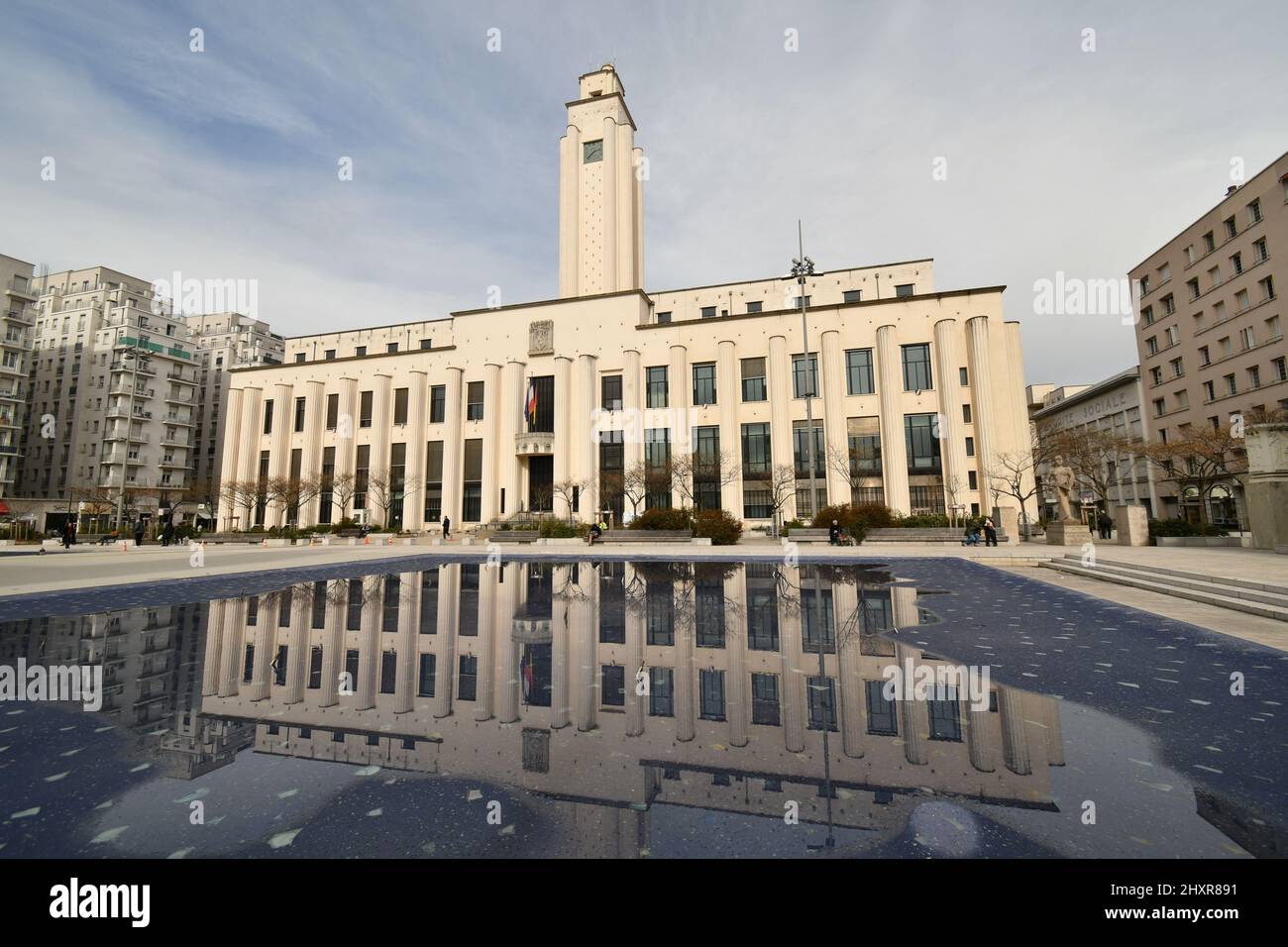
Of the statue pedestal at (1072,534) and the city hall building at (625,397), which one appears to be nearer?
the statue pedestal at (1072,534)

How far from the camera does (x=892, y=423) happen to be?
127 feet

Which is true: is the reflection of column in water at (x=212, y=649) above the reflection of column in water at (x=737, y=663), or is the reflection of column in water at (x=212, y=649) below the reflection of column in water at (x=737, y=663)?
above

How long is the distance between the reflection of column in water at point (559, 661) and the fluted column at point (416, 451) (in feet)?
129

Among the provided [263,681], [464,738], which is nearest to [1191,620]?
[464,738]

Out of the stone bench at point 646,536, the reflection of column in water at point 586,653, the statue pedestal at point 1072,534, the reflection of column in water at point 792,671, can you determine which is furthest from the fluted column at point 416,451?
the statue pedestal at point 1072,534

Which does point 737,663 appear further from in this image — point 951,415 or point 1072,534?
point 951,415

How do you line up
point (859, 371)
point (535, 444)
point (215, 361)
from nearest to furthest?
1. point (859, 371)
2. point (535, 444)
3. point (215, 361)

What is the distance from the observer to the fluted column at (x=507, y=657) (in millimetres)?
4565

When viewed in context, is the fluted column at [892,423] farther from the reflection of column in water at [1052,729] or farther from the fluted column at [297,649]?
the fluted column at [297,649]

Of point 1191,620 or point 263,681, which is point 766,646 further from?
point 1191,620

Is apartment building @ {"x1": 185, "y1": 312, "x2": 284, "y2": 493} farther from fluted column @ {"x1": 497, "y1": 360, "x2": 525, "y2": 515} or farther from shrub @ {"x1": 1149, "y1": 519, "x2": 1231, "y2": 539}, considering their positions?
shrub @ {"x1": 1149, "y1": 519, "x2": 1231, "y2": 539}

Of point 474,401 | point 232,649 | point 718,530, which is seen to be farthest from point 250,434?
point 232,649

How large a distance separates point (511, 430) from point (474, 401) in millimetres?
5690
